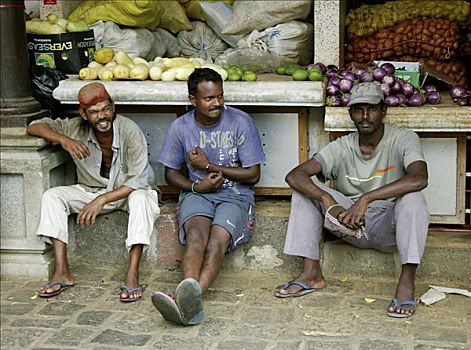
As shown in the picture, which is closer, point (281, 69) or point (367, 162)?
point (367, 162)

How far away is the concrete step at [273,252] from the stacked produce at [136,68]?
88 cm

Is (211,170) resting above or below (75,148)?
below

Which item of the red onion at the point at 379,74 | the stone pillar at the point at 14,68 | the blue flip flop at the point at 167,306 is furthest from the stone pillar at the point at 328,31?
the blue flip flop at the point at 167,306

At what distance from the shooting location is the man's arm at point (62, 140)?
18.3 ft

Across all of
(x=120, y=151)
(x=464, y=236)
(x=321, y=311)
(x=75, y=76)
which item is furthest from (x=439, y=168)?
(x=75, y=76)

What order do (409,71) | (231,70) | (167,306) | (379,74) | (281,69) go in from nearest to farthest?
(167,306), (379,74), (231,70), (409,71), (281,69)

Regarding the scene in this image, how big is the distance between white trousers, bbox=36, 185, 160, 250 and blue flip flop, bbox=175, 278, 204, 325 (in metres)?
0.69

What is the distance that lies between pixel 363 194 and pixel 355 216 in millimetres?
163

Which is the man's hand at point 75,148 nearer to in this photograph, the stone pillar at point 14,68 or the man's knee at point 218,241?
the stone pillar at point 14,68

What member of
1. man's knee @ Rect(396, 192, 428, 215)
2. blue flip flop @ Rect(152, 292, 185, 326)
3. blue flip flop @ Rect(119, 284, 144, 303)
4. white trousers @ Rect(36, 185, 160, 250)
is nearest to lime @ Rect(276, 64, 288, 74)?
white trousers @ Rect(36, 185, 160, 250)

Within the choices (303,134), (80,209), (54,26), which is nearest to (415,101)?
(303,134)

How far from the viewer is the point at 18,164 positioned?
224 inches

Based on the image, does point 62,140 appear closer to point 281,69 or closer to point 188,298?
point 188,298

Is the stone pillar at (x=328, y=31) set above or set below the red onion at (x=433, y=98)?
above
